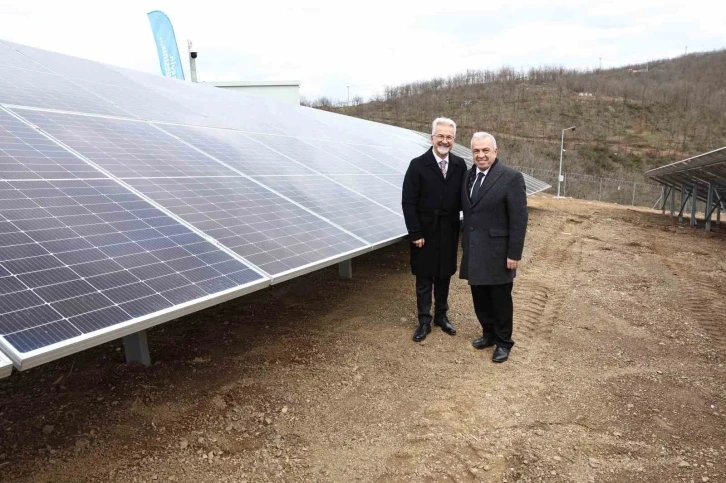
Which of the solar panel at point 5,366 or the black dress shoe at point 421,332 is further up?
the solar panel at point 5,366

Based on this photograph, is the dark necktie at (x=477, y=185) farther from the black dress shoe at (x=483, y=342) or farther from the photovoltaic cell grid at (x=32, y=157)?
the photovoltaic cell grid at (x=32, y=157)

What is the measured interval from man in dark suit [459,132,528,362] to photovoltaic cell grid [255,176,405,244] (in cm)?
137

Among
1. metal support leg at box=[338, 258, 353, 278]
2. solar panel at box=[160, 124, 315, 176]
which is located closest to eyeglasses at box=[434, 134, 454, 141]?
solar panel at box=[160, 124, 315, 176]

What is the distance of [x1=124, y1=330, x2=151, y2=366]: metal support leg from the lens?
16.1ft

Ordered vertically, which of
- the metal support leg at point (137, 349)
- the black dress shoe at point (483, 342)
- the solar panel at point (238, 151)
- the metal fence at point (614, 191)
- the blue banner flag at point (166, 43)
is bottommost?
the metal fence at point (614, 191)

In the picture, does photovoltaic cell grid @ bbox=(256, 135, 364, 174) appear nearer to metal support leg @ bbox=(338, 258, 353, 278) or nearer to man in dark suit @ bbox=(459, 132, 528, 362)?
metal support leg @ bbox=(338, 258, 353, 278)

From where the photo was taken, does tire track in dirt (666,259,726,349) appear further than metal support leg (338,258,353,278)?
No

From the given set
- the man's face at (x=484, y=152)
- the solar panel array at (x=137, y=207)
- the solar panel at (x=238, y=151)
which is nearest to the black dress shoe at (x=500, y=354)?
the solar panel array at (x=137, y=207)

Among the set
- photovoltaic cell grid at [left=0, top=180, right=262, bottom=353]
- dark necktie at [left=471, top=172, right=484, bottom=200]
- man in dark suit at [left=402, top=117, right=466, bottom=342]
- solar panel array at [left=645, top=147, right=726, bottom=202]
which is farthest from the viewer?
solar panel array at [left=645, top=147, right=726, bottom=202]

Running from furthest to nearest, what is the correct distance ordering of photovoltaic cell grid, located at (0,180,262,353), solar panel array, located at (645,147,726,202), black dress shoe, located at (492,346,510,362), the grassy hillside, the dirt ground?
the grassy hillside
solar panel array, located at (645,147,726,202)
black dress shoe, located at (492,346,510,362)
the dirt ground
photovoltaic cell grid, located at (0,180,262,353)

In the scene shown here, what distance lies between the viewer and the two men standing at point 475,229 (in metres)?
5.01

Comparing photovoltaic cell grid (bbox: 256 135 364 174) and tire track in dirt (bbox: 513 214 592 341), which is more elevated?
photovoltaic cell grid (bbox: 256 135 364 174)

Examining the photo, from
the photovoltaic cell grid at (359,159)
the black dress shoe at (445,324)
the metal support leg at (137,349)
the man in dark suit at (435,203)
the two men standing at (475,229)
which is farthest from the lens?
the photovoltaic cell grid at (359,159)

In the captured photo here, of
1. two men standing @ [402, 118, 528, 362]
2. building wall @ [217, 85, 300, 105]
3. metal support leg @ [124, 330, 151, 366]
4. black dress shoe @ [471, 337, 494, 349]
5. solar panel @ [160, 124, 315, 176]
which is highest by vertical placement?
building wall @ [217, 85, 300, 105]
